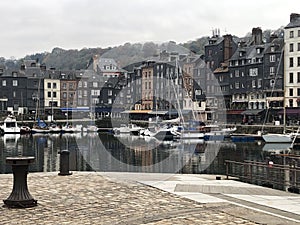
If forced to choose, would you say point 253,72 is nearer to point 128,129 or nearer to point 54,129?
point 128,129

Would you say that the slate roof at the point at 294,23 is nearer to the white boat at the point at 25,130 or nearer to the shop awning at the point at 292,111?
the shop awning at the point at 292,111

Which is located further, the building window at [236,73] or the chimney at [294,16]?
the building window at [236,73]

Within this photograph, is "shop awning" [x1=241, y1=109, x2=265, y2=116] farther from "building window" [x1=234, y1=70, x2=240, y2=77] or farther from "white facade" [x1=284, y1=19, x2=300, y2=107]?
"building window" [x1=234, y1=70, x2=240, y2=77]

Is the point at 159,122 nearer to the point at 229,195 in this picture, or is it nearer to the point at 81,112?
the point at 81,112

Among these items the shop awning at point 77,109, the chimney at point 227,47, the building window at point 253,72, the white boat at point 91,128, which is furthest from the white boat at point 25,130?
the building window at point 253,72

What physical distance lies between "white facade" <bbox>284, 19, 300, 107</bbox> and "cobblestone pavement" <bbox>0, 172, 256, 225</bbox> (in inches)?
2517

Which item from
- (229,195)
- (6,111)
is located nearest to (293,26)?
(6,111)

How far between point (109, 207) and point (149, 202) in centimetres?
121

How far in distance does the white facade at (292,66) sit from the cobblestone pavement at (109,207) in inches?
2517

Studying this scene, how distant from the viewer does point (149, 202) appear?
13.1 meters

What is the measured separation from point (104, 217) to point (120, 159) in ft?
103

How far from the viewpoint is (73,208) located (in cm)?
1230

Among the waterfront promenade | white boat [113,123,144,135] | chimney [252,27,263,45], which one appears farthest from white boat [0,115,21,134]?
the waterfront promenade

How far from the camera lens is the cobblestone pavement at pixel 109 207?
1091 centimetres
